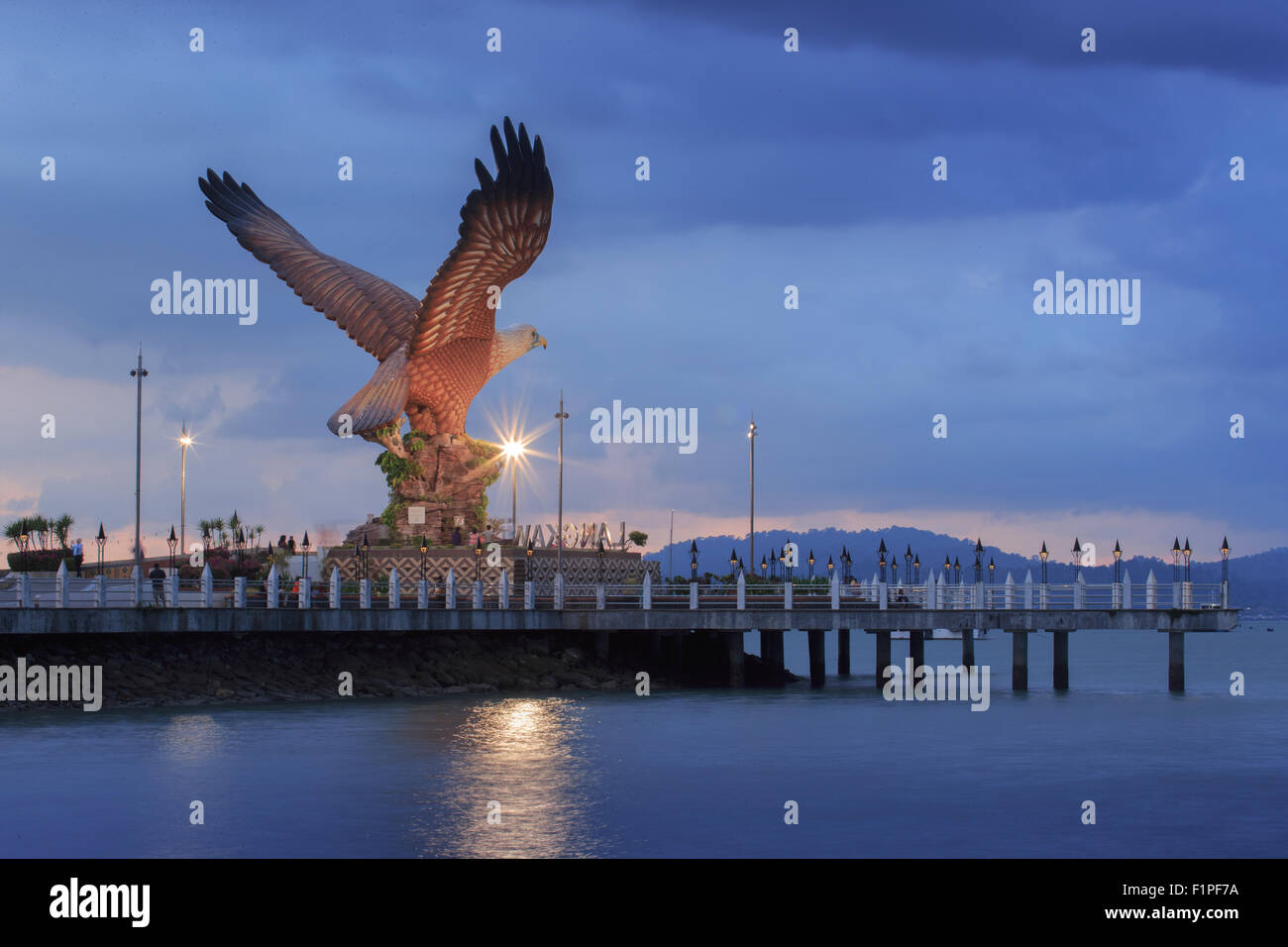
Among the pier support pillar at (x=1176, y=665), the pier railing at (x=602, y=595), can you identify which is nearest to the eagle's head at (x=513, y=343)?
the pier railing at (x=602, y=595)

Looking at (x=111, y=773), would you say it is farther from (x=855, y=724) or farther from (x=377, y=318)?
(x=377, y=318)

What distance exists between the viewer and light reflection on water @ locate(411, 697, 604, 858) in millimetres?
28188

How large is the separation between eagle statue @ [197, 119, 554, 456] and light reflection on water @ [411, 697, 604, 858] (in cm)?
1951

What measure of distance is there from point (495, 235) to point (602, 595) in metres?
14.2

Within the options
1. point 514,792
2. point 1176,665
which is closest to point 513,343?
point 1176,665

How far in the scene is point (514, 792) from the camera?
33281 mm

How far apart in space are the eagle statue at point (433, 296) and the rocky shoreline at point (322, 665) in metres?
13.6

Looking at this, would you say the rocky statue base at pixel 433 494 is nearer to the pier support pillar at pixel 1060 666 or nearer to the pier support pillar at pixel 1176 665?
the pier support pillar at pixel 1060 666

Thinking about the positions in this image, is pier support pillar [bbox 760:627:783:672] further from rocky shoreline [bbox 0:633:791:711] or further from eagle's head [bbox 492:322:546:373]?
eagle's head [bbox 492:322:546:373]

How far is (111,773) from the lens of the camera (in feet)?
112

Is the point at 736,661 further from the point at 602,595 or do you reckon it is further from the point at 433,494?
the point at 433,494
